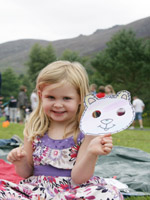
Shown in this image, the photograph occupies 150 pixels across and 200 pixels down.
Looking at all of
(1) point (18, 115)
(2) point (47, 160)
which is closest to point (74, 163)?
(2) point (47, 160)

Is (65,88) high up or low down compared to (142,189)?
up

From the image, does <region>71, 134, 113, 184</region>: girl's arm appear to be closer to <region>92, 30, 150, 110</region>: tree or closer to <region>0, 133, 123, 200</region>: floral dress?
<region>0, 133, 123, 200</region>: floral dress

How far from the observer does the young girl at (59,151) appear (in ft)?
5.14

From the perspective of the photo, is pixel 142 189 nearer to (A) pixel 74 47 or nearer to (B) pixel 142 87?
(B) pixel 142 87

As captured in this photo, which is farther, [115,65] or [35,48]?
[35,48]

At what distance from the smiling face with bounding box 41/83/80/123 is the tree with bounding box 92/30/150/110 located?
16563 millimetres

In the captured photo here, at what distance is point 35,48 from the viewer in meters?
42.5

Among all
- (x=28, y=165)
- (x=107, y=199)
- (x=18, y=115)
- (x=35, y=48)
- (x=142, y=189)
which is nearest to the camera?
(x=107, y=199)

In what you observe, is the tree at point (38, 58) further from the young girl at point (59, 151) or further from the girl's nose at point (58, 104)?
the girl's nose at point (58, 104)

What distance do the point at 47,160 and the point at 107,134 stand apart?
0.46 meters

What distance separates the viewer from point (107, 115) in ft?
4.82

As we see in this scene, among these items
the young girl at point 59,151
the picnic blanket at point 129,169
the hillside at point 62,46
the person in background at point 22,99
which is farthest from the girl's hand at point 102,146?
the hillside at point 62,46

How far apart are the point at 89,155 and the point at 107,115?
0.21 m

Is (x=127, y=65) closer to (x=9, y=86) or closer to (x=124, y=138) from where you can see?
(x=124, y=138)
